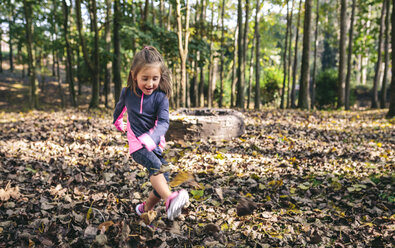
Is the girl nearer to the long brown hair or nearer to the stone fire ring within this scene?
the long brown hair

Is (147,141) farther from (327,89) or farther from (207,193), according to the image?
(327,89)

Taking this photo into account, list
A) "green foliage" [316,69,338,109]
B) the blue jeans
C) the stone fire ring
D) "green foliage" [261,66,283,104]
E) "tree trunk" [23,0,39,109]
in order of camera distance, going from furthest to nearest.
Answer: "green foliage" [261,66,283,104], "green foliage" [316,69,338,109], "tree trunk" [23,0,39,109], the stone fire ring, the blue jeans

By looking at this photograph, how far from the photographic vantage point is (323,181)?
398cm

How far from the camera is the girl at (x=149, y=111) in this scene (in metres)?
2.34

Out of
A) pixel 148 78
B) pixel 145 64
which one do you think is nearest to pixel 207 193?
pixel 148 78

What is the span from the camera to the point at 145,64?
234 cm

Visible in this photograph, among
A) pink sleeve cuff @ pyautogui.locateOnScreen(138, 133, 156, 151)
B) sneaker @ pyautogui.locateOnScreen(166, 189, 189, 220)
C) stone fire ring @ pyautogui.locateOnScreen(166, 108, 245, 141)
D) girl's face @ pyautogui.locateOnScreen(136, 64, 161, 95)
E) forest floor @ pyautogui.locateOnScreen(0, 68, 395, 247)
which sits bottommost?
forest floor @ pyautogui.locateOnScreen(0, 68, 395, 247)

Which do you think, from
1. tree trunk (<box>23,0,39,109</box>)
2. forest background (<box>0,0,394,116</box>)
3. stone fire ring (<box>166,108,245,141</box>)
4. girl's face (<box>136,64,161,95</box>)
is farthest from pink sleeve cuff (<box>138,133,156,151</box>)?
tree trunk (<box>23,0,39,109</box>)

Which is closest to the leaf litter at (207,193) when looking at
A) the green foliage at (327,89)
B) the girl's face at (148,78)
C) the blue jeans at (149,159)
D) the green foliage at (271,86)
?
the blue jeans at (149,159)

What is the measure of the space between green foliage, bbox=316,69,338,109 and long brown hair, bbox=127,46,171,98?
61.0 feet

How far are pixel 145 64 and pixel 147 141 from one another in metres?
0.68

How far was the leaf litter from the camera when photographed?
8.29 ft

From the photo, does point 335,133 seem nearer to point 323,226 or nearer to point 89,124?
point 323,226

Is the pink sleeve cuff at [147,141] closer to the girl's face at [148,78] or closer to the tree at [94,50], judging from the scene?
the girl's face at [148,78]
